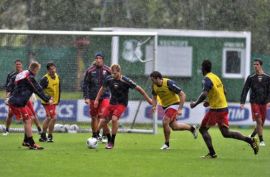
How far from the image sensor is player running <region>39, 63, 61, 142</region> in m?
25.2

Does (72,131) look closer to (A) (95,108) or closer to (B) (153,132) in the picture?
Answer: (B) (153,132)

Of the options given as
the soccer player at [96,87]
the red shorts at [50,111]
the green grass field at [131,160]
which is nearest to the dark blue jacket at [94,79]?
the soccer player at [96,87]

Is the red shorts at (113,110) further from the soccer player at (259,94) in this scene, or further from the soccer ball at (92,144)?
the soccer player at (259,94)

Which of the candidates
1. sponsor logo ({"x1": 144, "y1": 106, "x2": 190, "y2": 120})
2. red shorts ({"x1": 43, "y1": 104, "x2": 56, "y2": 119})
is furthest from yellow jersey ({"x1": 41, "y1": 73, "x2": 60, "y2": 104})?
sponsor logo ({"x1": 144, "y1": 106, "x2": 190, "y2": 120})

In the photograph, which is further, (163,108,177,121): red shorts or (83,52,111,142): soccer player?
(83,52,111,142): soccer player

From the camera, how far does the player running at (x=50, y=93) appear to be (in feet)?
82.8

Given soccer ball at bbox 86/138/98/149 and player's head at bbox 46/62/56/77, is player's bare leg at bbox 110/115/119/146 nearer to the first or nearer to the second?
soccer ball at bbox 86/138/98/149

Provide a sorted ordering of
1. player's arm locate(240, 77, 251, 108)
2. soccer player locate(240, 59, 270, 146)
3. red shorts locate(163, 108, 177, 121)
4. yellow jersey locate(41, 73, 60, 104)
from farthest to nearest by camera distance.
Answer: yellow jersey locate(41, 73, 60, 104) → soccer player locate(240, 59, 270, 146) → player's arm locate(240, 77, 251, 108) → red shorts locate(163, 108, 177, 121)

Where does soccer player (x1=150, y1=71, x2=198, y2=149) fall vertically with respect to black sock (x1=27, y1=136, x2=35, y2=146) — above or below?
above

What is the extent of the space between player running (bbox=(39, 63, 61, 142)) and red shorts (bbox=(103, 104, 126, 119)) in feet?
7.57

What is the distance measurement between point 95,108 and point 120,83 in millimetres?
1577

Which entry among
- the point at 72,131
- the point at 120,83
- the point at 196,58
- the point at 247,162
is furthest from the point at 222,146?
the point at 196,58

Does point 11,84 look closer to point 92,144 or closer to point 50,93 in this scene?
point 50,93

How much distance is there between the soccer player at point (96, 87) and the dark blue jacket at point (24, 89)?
3.37 metres
